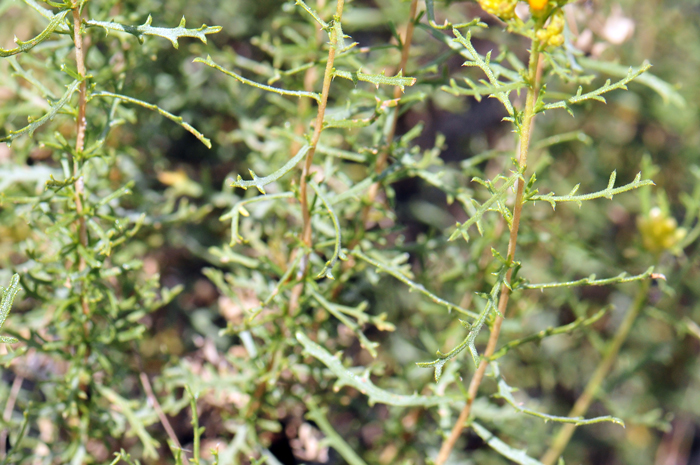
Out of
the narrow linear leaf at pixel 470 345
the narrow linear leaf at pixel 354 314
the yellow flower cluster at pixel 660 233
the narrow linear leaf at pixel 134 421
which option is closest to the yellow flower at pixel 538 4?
the narrow linear leaf at pixel 470 345

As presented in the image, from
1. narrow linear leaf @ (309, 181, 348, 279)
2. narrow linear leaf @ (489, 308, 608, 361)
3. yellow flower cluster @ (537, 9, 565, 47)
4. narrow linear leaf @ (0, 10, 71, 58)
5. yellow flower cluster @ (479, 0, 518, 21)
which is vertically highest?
yellow flower cluster @ (479, 0, 518, 21)

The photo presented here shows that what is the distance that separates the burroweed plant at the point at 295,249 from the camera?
0.76 metres

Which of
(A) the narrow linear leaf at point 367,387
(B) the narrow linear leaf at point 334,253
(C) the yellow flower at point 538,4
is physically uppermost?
(C) the yellow flower at point 538,4

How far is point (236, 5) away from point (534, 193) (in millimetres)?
1209

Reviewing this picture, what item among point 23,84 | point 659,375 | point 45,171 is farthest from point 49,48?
point 659,375

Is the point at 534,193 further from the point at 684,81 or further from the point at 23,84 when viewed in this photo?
the point at 684,81

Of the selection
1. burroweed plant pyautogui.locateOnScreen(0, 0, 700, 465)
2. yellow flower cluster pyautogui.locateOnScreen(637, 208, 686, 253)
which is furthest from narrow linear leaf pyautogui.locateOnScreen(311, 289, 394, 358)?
yellow flower cluster pyautogui.locateOnScreen(637, 208, 686, 253)

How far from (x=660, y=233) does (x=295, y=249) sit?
74 cm

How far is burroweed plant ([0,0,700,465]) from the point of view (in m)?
0.76

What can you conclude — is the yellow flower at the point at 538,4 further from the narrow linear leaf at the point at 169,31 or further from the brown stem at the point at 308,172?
the narrow linear leaf at the point at 169,31

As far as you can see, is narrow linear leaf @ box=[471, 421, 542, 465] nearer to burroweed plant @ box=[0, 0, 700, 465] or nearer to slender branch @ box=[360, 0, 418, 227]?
burroweed plant @ box=[0, 0, 700, 465]

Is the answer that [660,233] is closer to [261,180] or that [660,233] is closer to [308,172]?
[308,172]

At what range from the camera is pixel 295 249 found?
1.04m

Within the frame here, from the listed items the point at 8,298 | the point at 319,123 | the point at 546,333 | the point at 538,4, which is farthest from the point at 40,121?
the point at 546,333
